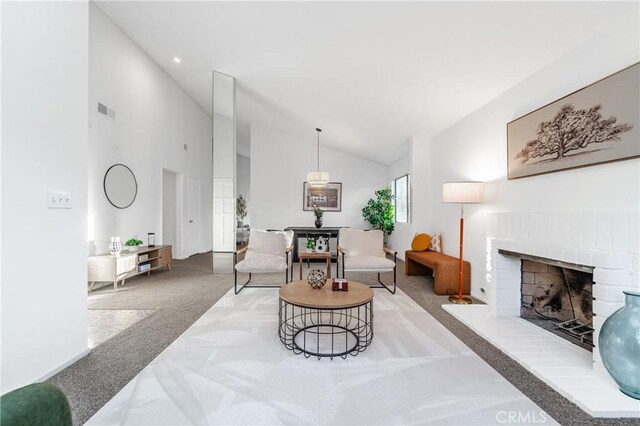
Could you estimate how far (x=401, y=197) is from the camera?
6762 millimetres

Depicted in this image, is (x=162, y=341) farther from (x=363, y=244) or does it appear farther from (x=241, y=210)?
(x=241, y=210)

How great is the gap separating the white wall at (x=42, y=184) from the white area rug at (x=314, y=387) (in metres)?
0.68

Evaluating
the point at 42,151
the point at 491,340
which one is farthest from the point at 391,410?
the point at 42,151

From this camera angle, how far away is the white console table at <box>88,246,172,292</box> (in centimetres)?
394

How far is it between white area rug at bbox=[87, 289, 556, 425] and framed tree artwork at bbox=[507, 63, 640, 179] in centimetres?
174

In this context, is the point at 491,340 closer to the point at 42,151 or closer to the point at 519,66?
the point at 519,66

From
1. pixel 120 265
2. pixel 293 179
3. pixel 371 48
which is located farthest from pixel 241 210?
pixel 371 48

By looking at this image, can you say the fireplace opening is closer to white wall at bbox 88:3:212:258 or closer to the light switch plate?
the light switch plate

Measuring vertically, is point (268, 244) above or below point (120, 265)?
above

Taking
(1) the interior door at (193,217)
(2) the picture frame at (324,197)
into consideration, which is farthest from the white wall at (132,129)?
(2) the picture frame at (324,197)

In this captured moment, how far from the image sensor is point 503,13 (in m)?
2.14

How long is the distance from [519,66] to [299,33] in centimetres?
219

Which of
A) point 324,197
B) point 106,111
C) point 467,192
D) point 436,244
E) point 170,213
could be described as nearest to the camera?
point 467,192

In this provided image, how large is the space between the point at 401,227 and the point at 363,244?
2471 mm
